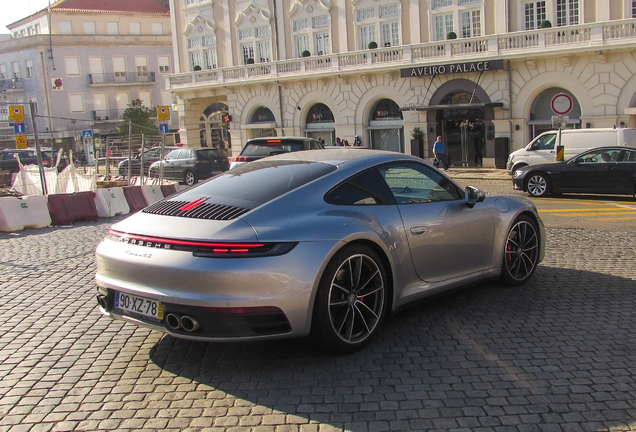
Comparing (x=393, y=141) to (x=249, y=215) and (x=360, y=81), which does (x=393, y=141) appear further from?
(x=249, y=215)

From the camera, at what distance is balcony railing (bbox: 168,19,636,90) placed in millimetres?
26750

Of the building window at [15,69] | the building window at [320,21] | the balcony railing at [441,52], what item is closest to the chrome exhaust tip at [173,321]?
the balcony railing at [441,52]

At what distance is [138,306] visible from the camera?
4.48 meters

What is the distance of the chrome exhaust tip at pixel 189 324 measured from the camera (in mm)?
4176

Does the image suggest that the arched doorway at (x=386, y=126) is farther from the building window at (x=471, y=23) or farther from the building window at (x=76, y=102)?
the building window at (x=76, y=102)

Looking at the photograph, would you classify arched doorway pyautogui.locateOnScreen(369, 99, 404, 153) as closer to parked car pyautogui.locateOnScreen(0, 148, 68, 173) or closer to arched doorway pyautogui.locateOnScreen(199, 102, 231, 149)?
arched doorway pyautogui.locateOnScreen(199, 102, 231, 149)

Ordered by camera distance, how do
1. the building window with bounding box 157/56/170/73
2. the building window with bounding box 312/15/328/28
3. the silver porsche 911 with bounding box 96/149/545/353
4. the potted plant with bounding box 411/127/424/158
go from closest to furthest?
the silver porsche 911 with bounding box 96/149/545/353, the potted plant with bounding box 411/127/424/158, the building window with bounding box 312/15/328/28, the building window with bounding box 157/56/170/73

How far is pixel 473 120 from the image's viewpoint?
31359 millimetres

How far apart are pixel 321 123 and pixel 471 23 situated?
1030 cm

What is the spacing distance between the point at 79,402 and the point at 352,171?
261cm

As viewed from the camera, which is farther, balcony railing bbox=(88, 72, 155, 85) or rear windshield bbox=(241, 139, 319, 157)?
balcony railing bbox=(88, 72, 155, 85)

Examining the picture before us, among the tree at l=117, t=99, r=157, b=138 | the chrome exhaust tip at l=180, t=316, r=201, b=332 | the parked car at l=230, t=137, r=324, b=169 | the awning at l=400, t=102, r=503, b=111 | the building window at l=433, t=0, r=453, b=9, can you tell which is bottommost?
the chrome exhaust tip at l=180, t=316, r=201, b=332

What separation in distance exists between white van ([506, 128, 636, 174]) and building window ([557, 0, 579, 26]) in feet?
28.7

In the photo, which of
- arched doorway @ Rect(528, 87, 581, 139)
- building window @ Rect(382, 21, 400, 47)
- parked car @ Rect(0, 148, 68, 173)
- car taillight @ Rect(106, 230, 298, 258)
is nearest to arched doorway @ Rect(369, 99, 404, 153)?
building window @ Rect(382, 21, 400, 47)
